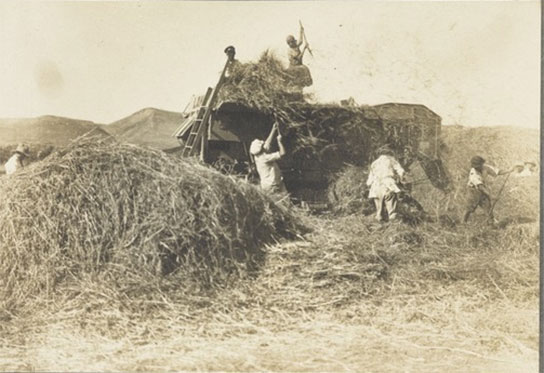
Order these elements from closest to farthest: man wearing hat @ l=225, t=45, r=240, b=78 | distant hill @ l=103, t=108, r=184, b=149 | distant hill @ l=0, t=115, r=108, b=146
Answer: man wearing hat @ l=225, t=45, r=240, b=78
distant hill @ l=0, t=115, r=108, b=146
distant hill @ l=103, t=108, r=184, b=149

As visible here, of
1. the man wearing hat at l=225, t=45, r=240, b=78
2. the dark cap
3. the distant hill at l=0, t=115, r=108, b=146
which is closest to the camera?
the man wearing hat at l=225, t=45, r=240, b=78

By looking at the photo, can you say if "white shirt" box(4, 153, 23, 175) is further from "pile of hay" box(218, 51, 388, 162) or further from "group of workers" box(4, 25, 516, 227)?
"pile of hay" box(218, 51, 388, 162)

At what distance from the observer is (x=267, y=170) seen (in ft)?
25.1

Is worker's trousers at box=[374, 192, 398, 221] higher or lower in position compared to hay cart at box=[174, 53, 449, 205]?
lower

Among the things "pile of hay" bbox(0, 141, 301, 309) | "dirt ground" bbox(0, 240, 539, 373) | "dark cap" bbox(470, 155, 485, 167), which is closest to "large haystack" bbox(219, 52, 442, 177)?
"dark cap" bbox(470, 155, 485, 167)

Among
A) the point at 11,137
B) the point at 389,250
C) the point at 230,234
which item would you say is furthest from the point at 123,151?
the point at 11,137

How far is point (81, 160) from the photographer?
5680mm

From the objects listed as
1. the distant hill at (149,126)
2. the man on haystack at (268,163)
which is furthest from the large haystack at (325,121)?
the distant hill at (149,126)

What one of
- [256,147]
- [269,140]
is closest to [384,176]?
[269,140]

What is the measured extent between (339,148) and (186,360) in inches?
217

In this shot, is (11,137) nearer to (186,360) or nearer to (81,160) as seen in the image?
(81,160)

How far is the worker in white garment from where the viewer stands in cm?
783

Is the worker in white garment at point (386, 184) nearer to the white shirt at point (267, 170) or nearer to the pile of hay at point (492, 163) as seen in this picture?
the pile of hay at point (492, 163)

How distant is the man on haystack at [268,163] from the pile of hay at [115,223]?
173 centimetres
